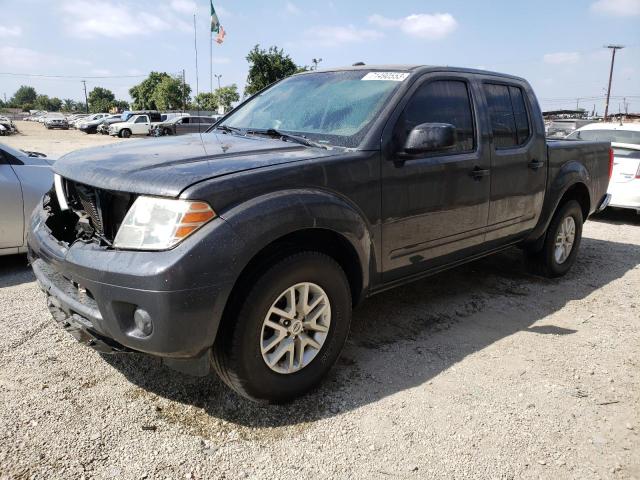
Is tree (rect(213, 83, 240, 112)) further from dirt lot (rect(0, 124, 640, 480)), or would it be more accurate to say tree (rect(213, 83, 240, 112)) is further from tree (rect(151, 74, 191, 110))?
dirt lot (rect(0, 124, 640, 480))

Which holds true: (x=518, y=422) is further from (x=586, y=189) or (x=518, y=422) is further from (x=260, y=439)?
(x=586, y=189)

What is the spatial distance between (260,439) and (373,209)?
54.6 inches

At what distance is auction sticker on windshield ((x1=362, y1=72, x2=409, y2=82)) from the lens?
343cm

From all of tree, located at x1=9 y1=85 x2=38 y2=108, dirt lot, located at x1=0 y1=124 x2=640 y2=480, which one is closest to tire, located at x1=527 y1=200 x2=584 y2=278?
dirt lot, located at x1=0 y1=124 x2=640 y2=480

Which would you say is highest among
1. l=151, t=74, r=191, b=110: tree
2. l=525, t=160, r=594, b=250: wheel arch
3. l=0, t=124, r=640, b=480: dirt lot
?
l=151, t=74, r=191, b=110: tree

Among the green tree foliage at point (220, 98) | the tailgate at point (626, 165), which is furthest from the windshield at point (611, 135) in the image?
the green tree foliage at point (220, 98)

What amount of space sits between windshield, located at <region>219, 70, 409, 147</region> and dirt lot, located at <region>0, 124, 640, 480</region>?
4.73ft

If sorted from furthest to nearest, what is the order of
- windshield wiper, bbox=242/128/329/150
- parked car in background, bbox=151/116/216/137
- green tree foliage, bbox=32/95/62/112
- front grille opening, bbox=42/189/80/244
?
green tree foliage, bbox=32/95/62/112 → parked car in background, bbox=151/116/216/137 → windshield wiper, bbox=242/128/329/150 → front grille opening, bbox=42/189/80/244

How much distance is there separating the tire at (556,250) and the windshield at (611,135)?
4062mm

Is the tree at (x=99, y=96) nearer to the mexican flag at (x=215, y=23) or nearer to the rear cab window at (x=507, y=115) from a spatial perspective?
the mexican flag at (x=215, y=23)

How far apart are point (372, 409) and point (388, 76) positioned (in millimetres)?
2110

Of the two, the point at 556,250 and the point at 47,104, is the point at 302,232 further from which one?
the point at 47,104

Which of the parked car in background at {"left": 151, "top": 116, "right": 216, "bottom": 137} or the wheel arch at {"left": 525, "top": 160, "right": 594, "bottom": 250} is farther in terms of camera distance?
the parked car in background at {"left": 151, "top": 116, "right": 216, "bottom": 137}

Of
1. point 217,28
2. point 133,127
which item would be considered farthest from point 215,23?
point 133,127
